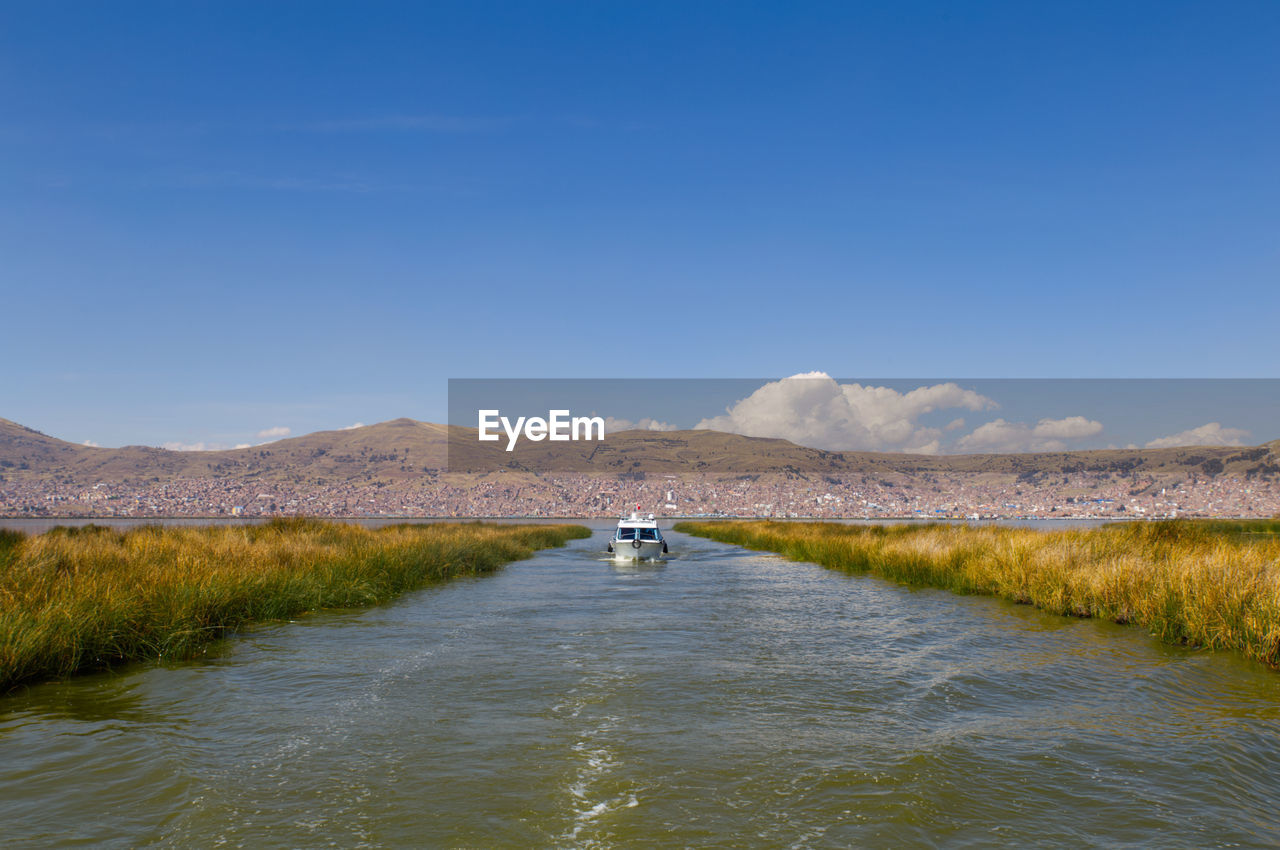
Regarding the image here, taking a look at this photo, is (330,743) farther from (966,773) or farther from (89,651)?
(966,773)

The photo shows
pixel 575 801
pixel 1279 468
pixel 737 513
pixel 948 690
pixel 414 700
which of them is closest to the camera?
pixel 575 801

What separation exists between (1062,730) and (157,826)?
9.65 metres

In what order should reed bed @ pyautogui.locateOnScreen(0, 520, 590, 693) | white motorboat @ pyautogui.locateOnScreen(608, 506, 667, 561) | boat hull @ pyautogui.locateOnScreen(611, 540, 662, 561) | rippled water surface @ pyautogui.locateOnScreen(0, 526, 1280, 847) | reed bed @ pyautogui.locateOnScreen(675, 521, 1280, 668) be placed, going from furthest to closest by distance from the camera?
white motorboat @ pyautogui.locateOnScreen(608, 506, 667, 561)
boat hull @ pyautogui.locateOnScreen(611, 540, 662, 561)
reed bed @ pyautogui.locateOnScreen(675, 521, 1280, 668)
reed bed @ pyautogui.locateOnScreen(0, 520, 590, 693)
rippled water surface @ pyautogui.locateOnScreen(0, 526, 1280, 847)

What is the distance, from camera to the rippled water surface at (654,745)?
618cm

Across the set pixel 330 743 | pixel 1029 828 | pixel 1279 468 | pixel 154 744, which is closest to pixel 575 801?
pixel 330 743

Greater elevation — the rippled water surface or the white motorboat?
the rippled water surface

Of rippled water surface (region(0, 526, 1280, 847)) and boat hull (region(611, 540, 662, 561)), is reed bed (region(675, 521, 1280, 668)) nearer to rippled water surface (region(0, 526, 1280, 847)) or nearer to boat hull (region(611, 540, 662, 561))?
rippled water surface (region(0, 526, 1280, 847))

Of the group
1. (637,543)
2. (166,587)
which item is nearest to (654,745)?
(166,587)

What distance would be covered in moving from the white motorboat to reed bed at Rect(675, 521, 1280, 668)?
47.3 ft

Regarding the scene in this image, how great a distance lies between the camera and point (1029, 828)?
616 centimetres

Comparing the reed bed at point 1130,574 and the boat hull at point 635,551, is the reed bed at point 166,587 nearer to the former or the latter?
the boat hull at point 635,551

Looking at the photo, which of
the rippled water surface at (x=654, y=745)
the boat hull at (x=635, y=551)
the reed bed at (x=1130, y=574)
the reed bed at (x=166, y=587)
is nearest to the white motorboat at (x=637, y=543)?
the boat hull at (x=635, y=551)

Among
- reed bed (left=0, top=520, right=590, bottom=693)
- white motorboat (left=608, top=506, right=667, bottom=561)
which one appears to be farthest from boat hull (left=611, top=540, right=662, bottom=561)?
reed bed (left=0, top=520, right=590, bottom=693)

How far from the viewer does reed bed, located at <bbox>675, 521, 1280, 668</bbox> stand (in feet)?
43.9
